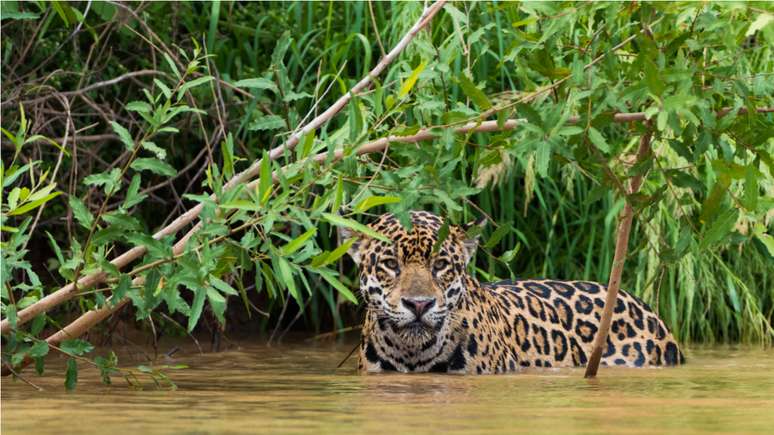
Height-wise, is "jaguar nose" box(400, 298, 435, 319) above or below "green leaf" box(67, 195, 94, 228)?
below

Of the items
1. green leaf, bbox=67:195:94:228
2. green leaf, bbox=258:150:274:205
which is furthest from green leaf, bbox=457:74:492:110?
green leaf, bbox=67:195:94:228

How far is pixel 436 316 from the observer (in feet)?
20.8

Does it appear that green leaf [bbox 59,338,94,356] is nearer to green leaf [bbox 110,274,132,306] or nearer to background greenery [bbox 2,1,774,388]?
background greenery [bbox 2,1,774,388]

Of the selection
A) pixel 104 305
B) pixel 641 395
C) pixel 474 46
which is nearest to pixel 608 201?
pixel 474 46

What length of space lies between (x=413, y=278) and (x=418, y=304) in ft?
0.39

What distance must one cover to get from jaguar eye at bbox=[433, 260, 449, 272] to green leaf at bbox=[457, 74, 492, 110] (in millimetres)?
1578

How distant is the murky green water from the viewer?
3.90 meters

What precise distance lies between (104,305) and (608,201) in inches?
164

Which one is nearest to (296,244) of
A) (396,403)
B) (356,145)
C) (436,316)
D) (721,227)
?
(356,145)

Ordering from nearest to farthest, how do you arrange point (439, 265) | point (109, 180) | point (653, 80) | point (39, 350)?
point (653, 80) → point (109, 180) → point (39, 350) → point (439, 265)

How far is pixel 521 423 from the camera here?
3996 mm

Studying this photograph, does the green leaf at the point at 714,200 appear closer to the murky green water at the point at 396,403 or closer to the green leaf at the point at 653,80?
the green leaf at the point at 653,80

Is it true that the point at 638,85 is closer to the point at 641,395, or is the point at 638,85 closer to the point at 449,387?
the point at 641,395

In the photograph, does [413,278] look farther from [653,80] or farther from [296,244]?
[653,80]
